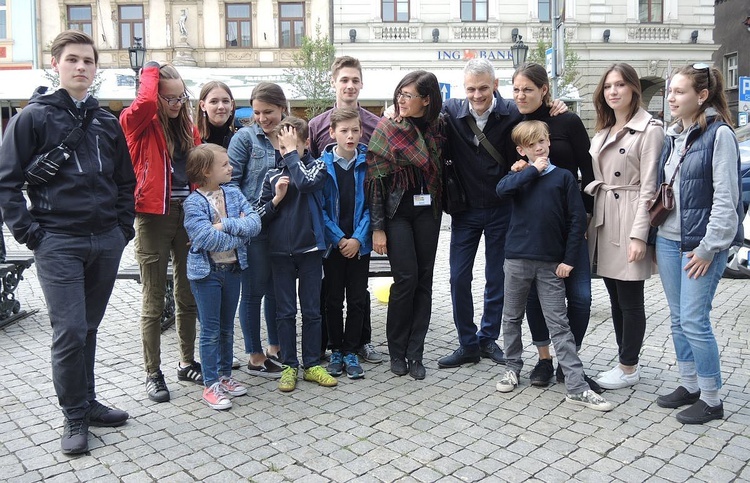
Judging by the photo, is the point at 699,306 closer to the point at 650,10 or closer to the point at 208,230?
the point at 208,230

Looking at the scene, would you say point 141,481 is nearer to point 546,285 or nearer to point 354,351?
point 354,351

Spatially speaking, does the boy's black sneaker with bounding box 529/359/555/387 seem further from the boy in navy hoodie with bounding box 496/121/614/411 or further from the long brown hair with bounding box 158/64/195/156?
the long brown hair with bounding box 158/64/195/156

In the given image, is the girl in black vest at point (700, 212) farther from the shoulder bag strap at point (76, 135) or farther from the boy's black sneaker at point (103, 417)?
the shoulder bag strap at point (76, 135)

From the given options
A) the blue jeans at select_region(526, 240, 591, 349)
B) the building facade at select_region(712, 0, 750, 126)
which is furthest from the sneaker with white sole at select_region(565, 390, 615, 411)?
the building facade at select_region(712, 0, 750, 126)

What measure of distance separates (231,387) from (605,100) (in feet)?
10.6

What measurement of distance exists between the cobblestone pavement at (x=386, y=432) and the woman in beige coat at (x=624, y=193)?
0.61 metres

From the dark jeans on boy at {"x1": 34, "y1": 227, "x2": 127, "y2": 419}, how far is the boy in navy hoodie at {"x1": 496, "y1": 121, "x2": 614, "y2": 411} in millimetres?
2577

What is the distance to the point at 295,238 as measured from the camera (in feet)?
15.3

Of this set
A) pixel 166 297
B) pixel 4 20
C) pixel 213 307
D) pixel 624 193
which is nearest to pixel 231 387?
pixel 213 307

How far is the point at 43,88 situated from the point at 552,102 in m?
3.28

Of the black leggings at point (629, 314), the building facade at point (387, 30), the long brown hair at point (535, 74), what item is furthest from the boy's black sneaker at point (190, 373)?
the building facade at point (387, 30)

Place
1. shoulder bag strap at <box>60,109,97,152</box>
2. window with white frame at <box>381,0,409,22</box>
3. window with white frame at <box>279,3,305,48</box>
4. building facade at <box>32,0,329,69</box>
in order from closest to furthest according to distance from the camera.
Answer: shoulder bag strap at <box>60,109,97,152</box>, window with white frame at <box>381,0,409,22</box>, building facade at <box>32,0,329,69</box>, window with white frame at <box>279,3,305,48</box>

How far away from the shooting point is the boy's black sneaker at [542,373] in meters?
4.70

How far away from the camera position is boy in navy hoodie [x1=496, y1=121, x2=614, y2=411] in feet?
14.4
